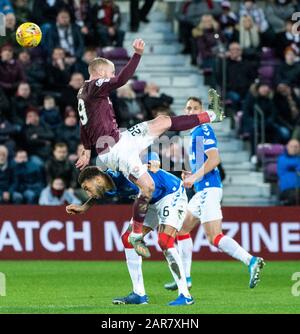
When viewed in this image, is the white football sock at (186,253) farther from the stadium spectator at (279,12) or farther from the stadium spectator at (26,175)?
the stadium spectator at (279,12)

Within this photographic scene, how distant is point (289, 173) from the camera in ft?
74.7

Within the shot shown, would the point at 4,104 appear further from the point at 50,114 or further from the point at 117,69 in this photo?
the point at 117,69

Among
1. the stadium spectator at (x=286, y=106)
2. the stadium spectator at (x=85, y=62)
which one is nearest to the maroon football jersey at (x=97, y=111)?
the stadium spectator at (x=85, y=62)

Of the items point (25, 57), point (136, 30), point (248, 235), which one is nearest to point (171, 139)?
point (248, 235)

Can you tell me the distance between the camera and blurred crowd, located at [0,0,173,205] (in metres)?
22.2

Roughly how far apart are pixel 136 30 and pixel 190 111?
35.5ft

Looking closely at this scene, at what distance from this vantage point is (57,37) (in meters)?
24.5

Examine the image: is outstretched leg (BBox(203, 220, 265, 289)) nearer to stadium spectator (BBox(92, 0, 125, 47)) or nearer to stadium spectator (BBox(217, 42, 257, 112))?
stadium spectator (BBox(217, 42, 257, 112))

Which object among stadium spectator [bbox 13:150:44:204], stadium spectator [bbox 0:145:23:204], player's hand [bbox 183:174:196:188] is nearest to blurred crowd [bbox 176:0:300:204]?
stadium spectator [bbox 13:150:44:204]

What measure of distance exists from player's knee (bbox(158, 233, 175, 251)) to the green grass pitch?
0.65m

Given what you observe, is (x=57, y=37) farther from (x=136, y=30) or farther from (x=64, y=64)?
(x=136, y=30)

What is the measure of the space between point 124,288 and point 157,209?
7.59 ft

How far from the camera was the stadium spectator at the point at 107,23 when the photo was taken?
25109 mm

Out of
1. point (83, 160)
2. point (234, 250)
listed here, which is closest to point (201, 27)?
point (234, 250)
